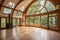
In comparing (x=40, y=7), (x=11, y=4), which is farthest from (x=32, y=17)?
(x=11, y=4)

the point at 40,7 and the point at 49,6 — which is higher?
the point at 40,7

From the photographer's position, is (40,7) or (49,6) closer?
(49,6)

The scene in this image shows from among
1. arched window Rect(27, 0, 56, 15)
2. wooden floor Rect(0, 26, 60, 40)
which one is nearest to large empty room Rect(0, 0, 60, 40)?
arched window Rect(27, 0, 56, 15)

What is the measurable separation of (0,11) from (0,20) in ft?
3.89

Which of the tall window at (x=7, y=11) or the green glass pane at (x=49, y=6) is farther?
the tall window at (x=7, y=11)

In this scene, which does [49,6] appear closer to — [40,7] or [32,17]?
[40,7]

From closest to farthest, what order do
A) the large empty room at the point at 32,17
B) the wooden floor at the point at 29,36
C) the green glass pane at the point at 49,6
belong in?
1. the wooden floor at the point at 29,36
2. the large empty room at the point at 32,17
3. the green glass pane at the point at 49,6

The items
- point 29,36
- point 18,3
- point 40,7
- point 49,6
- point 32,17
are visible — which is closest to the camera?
point 29,36

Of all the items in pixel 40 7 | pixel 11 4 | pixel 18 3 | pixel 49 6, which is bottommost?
pixel 49 6

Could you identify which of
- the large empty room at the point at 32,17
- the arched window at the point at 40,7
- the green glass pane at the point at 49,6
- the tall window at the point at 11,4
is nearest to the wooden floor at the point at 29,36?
the large empty room at the point at 32,17

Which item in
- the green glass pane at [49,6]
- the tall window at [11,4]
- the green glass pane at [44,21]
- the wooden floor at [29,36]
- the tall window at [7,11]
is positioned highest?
the tall window at [11,4]

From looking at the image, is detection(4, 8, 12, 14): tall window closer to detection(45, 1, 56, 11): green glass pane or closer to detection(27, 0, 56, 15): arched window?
detection(27, 0, 56, 15): arched window

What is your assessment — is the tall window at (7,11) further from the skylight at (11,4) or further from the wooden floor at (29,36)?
the wooden floor at (29,36)

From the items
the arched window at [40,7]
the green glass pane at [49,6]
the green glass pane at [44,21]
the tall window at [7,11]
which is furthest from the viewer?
the tall window at [7,11]
